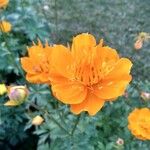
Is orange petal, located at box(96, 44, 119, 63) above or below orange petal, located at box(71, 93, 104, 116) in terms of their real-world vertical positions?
above

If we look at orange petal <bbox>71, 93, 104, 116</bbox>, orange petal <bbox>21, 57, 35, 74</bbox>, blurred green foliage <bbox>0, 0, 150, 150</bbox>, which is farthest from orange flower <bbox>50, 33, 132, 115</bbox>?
blurred green foliage <bbox>0, 0, 150, 150</bbox>

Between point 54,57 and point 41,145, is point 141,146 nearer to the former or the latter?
point 41,145

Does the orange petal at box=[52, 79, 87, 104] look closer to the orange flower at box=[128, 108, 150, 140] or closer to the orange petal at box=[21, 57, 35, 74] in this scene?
the orange petal at box=[21, 57, 35, 74]

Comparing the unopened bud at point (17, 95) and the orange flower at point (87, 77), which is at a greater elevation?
the orange flower at point (87, 77)

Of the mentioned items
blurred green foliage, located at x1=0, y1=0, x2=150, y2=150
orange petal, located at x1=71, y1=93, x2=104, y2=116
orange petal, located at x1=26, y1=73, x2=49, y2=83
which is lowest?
blurred green foliage, located at x1=0, y1=0, x2=150, y2=150

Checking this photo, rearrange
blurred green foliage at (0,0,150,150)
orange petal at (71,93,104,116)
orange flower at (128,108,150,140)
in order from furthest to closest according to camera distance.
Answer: blurred green foliage at (0,0,150,150)
orange flower at (128,108,150,140)
orange petal at (71,93,104,116)

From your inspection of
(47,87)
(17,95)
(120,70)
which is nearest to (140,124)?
(120,70)

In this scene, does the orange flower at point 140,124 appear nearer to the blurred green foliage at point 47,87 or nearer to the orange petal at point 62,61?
the blurred green foliage at point 47,87

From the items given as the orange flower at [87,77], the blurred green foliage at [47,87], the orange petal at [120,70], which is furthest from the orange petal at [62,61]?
the blurred green foliage at [47,87]
